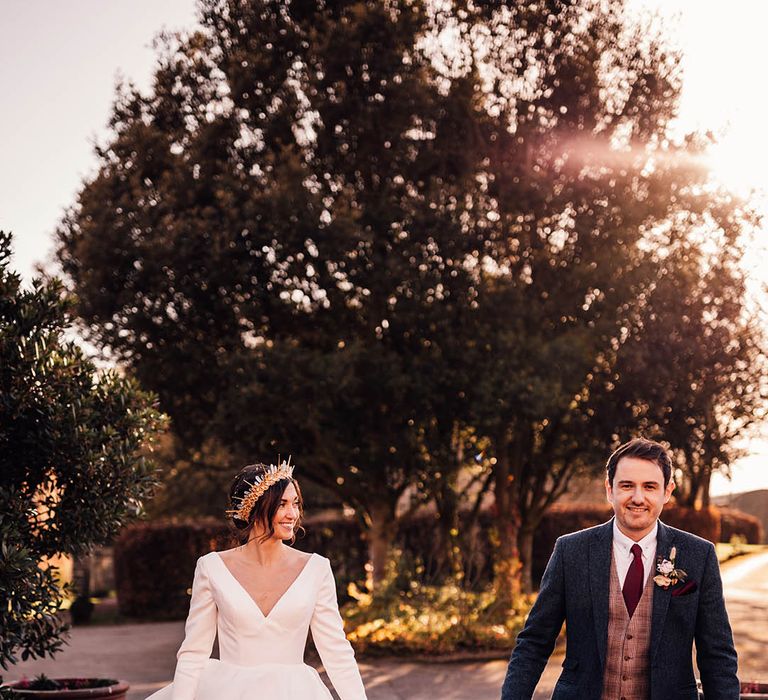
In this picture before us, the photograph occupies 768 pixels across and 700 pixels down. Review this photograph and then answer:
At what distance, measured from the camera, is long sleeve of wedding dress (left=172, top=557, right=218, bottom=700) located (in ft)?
15.4

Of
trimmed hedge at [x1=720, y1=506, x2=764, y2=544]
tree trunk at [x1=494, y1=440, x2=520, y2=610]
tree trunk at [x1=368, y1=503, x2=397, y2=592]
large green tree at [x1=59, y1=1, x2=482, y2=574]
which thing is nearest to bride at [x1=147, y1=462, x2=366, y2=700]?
large green tree at [x1=59, y1=1, x2=482, y2=574]

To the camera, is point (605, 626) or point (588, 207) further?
point (588, 207)

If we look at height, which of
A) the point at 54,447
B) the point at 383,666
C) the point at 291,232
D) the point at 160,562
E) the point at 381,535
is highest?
the point at 291,232

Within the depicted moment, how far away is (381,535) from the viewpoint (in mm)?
18719

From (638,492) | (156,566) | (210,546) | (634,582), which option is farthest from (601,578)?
(156,566)

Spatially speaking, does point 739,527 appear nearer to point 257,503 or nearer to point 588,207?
point 588,207

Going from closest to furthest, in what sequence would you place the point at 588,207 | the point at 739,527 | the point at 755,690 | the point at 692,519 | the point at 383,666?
the point at 755,690
the point at 383,666
the point at 588,207
the point at 692,519
the point at 739,527

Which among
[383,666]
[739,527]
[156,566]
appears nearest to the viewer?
[383,666]

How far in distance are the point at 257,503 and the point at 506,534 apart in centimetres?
1406

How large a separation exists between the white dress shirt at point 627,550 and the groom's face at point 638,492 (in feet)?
0.17

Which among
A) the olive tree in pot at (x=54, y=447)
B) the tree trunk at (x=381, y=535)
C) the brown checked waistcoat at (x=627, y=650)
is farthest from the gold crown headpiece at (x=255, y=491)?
the tree trunk at (x=381, y=535)

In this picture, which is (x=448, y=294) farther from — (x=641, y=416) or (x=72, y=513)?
(x=72, y=513)

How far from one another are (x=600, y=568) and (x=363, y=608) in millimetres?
13912

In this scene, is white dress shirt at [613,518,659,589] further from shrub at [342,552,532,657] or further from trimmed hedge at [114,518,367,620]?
trimmed hedge at [114,518,367,620]
